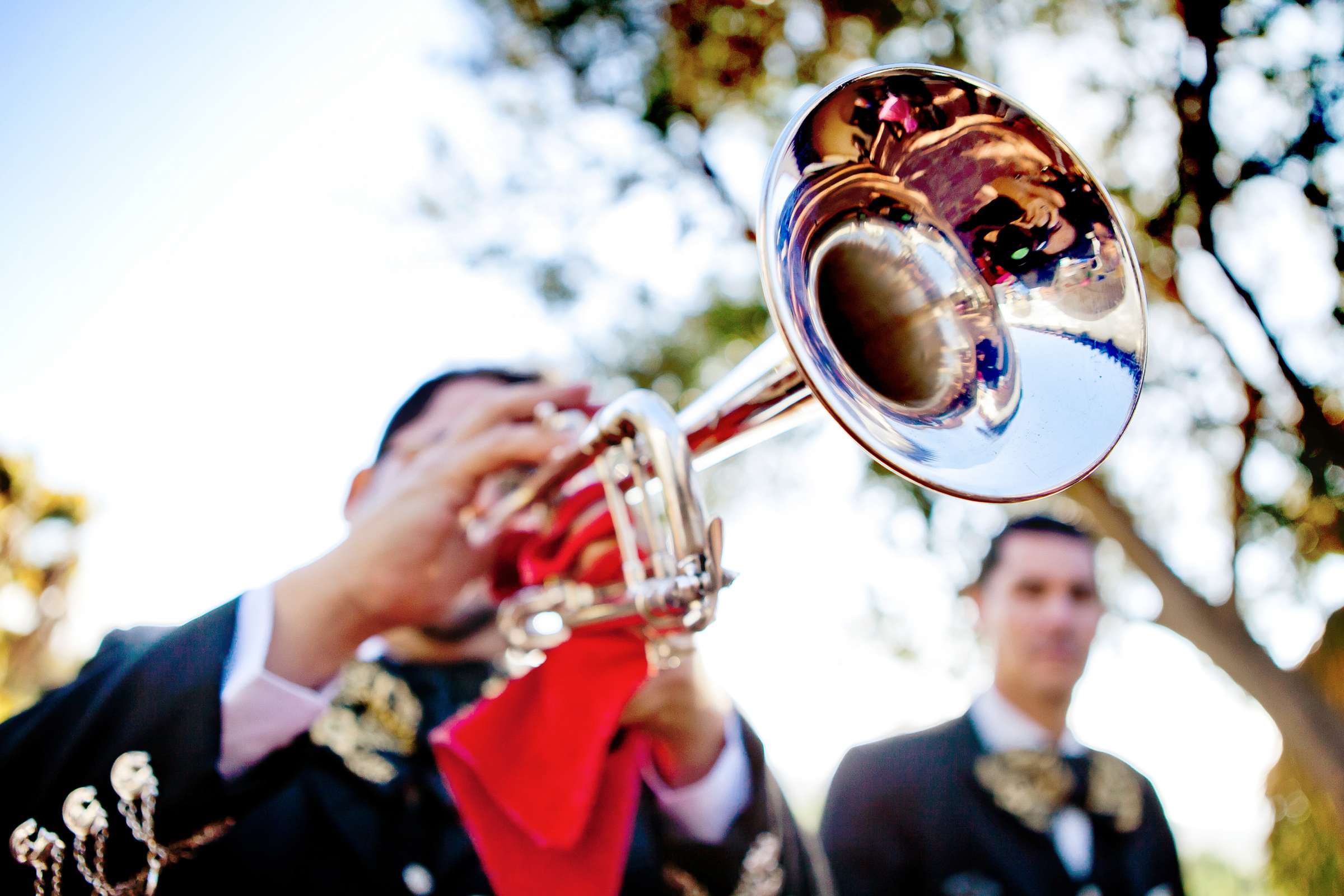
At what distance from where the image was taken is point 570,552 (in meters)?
1.93

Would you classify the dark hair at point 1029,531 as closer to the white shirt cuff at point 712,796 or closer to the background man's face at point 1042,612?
the background man's face at point 1042,612

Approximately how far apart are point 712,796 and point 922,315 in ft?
3.97

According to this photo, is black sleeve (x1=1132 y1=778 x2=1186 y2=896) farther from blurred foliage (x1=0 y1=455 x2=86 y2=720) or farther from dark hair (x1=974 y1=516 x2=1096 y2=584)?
blurred foliage (x1=0 y1=455 x2=86 y2=720)

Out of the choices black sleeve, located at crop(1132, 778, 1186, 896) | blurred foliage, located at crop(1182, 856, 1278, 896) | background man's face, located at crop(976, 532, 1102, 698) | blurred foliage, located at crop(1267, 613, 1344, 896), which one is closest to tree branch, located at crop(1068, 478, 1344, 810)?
blurred foliage, located at crop(1267, 613, 1344, 896)

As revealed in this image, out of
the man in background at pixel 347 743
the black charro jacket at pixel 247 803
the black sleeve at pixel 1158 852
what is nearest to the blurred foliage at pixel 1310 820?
the black sleeve at pixel 1158 852

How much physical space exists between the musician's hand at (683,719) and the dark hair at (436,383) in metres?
1.23

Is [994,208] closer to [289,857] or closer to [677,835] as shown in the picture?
[677,835]

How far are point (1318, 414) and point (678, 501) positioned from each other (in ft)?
16.0

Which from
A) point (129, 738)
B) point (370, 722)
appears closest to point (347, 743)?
point (370, 722)

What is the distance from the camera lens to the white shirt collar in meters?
3.26

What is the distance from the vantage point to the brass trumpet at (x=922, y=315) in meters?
1.46

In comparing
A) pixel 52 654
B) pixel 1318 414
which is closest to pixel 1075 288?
pixel 1318 414

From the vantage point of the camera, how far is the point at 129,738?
142cm

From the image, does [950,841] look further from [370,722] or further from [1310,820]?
[1310,820]
